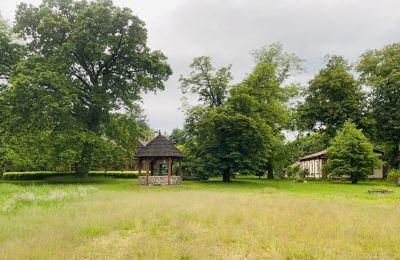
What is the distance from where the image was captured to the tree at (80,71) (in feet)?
108

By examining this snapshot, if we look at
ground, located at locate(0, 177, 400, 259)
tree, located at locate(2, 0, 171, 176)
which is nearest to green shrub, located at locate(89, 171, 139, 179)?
tree, located at locate(2, 0, 171, 176)

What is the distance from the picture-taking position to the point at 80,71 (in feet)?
130

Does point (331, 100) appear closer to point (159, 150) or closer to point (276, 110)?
point (276, 110)

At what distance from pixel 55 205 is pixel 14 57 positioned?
25.5 meters

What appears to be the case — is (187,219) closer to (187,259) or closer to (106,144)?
(187,259)

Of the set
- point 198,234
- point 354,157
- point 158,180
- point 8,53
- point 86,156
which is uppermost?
point 8,53

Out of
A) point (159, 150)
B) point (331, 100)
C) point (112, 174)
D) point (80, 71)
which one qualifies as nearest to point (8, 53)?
point (80, 71)

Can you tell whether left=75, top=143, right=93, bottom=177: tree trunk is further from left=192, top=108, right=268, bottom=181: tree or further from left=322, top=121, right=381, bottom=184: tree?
left=322, top=121, right=381, bottom=184: tree

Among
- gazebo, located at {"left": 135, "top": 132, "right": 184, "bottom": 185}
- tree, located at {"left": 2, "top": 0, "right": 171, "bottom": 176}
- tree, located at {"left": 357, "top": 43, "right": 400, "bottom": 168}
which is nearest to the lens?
tree, located at {"left": 2, "top": 0, "right": 171, "bottom": 176}

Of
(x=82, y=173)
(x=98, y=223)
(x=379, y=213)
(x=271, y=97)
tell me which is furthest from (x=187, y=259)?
(x=271, y=97)

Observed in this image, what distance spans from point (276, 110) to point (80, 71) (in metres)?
21.7

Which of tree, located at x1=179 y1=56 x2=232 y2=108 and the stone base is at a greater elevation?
tree, located at x1=179 y1=56 x2=232 y2=108

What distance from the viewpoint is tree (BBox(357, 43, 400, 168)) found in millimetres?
44344

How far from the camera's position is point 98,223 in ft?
39.4
